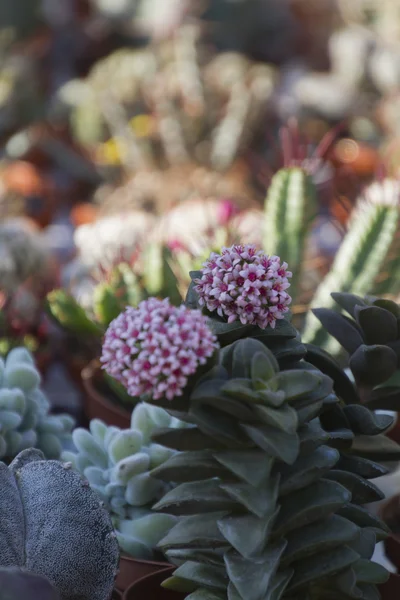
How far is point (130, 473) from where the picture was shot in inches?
31.1

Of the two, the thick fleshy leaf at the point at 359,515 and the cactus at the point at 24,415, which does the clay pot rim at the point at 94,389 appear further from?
the thick fleshy leaf at the point at 359,515

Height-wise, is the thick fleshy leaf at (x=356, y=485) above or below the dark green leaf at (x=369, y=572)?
above

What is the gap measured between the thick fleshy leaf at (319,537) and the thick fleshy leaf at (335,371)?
0.15m

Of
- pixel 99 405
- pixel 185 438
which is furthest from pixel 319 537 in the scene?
pixel 99 405

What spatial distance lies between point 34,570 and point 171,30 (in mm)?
3275

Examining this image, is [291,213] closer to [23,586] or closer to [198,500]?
[198,500]

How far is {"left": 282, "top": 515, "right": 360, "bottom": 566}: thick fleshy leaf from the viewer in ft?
1.98

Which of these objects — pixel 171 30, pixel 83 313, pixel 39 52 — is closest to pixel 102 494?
pixel 83 313

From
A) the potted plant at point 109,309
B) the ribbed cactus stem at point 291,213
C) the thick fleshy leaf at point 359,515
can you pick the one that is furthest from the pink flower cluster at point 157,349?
the ribbed cactus stem at point 291,213

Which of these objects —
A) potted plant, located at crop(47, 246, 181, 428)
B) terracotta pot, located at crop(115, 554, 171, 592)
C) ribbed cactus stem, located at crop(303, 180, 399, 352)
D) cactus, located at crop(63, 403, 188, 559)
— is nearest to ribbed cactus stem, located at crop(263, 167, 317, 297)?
ribbed cactus stem, located at crop(303, 180, 399, 352)

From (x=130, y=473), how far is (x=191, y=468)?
0.70 ft

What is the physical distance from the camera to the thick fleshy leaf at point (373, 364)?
723 mm

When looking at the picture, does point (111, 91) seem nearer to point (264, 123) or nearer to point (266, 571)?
point (264, 123)

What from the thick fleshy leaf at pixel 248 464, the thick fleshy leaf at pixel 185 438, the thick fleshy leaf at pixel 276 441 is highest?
the thick fleshy leaf at pixel 276 441
